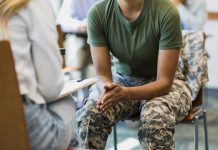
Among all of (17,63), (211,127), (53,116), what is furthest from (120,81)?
(211,127)

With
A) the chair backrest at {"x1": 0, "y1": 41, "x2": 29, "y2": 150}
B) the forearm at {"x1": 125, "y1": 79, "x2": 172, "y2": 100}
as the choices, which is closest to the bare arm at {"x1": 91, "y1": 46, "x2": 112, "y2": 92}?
the forearm at {"x1": 125, "y1": 79, "x2": 172, "y2": 100}

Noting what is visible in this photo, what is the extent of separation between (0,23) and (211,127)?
2270 millimetres

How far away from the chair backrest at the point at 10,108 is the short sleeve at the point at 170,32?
34.5 inches

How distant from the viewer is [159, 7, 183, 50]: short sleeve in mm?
1738

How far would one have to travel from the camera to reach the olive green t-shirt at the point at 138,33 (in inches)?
69.1

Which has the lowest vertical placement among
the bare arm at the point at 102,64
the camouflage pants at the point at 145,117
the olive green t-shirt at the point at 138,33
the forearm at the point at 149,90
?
the camouflage pants at the point at 145,117

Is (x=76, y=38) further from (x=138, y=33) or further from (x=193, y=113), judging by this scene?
(x=193, y=113)

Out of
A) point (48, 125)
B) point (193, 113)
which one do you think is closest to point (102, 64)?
point (193, 113)

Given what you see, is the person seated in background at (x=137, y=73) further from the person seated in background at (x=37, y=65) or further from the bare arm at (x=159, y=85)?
the person seated in background at (x=37, y=65)

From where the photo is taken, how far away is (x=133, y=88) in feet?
5.53

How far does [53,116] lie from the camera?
1183mm

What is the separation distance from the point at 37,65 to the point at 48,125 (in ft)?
0.59

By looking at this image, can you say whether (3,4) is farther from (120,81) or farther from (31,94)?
(120,81)

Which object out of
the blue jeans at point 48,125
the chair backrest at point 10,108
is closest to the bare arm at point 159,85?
the blue jeans at point 48,125
